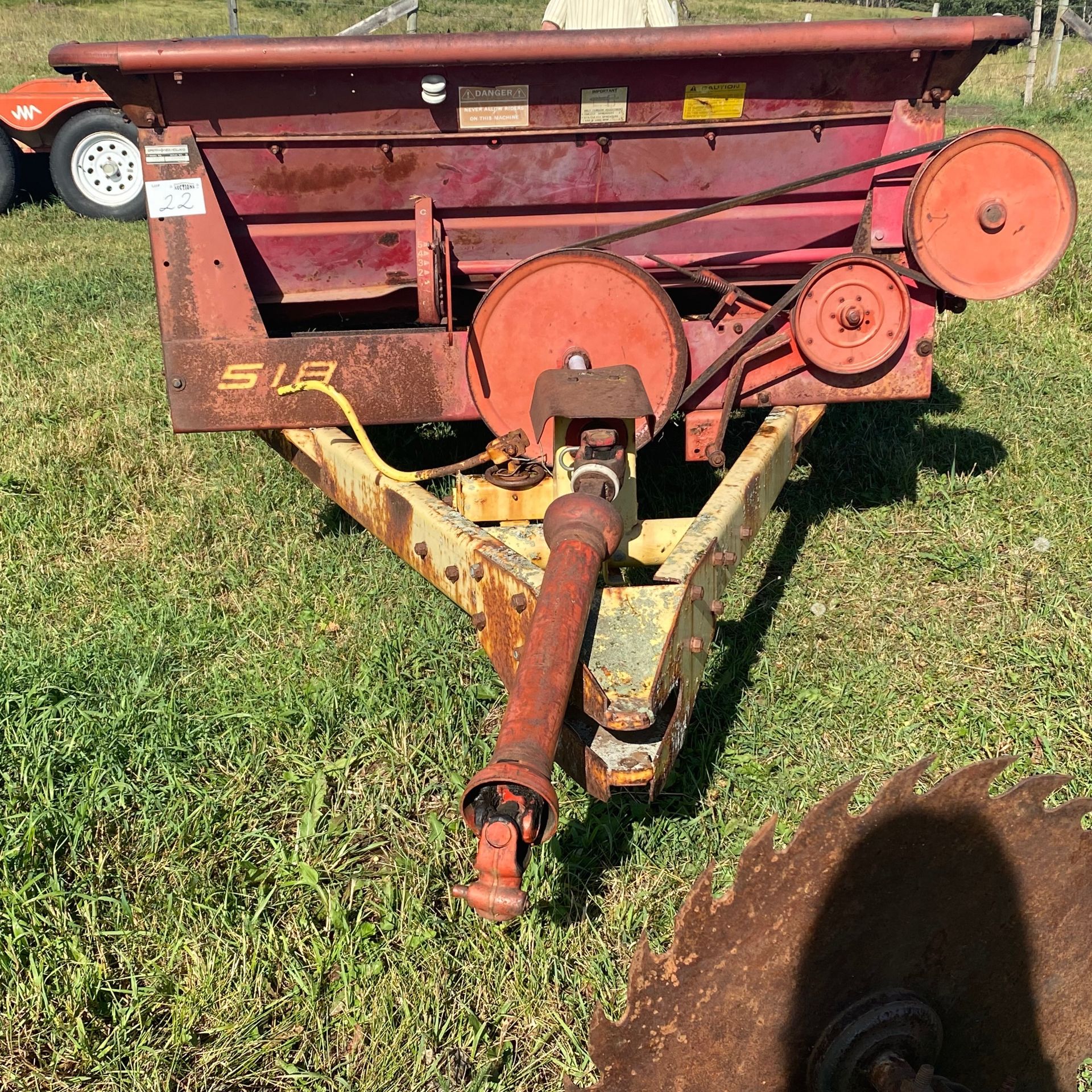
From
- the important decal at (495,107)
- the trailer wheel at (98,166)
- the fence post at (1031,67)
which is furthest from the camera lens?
the fence post at (1031,67)

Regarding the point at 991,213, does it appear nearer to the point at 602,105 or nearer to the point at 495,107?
the point at 602,105

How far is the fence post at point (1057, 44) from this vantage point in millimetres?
16766

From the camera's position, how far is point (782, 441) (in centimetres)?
317

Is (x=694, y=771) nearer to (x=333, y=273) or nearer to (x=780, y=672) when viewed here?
(x=780, y=672)

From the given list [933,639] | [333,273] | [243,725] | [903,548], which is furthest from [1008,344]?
[243,725]

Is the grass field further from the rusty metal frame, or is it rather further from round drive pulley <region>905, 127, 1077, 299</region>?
round drive pulley <region>905, 127, 1077, 299</region>

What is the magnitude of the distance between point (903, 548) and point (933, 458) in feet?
2.56

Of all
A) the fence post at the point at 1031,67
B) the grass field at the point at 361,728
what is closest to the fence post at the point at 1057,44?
the fence post at the point at 1031,67

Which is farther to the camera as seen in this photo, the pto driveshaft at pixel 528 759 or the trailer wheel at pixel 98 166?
the trailer wheel at pixel 98 166

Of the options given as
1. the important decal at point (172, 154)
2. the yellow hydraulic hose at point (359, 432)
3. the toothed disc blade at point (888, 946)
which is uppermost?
the important decal at point (172, 154)

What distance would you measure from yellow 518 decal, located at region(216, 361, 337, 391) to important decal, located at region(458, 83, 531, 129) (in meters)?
0.90

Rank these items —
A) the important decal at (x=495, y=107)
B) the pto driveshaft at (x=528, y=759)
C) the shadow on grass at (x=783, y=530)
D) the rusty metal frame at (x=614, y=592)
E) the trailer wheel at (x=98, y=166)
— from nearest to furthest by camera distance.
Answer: the pto driveshaft at (x=528, y=759), the rusty metal frame at (x=614, y=592), the shadow on grass at (x=783, y=530), the important decal at (x=495, y=107), the trailer wheel at (x=98, y=166)

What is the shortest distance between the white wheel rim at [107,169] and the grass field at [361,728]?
233 inches

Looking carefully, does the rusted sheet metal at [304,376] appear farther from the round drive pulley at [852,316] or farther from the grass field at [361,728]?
the round drive pulley at [852,316]
